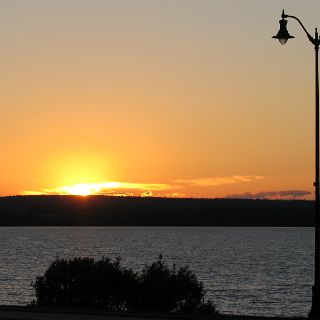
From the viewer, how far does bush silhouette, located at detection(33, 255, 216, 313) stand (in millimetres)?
Result: 35625

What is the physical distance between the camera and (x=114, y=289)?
3619cm

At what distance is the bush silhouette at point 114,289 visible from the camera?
3562cm

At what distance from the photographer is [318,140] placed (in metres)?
29.4

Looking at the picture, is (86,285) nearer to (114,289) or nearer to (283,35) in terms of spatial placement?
(114,289)

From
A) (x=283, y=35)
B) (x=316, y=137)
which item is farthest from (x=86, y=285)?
(x=283, y=35)

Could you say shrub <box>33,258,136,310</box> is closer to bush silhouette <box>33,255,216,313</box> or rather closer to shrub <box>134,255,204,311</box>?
bush silhouette <box>33,255,216,313</box>

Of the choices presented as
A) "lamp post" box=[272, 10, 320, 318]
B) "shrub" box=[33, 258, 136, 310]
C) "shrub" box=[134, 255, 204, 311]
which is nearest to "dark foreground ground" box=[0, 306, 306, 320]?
"lamp post" box=[272, 10, 320, 318]

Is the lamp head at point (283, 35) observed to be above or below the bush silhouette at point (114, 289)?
above

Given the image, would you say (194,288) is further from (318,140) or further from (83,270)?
(318,140)

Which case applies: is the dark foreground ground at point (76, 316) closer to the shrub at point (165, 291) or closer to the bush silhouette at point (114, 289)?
the bush silhouette at point (114, 289)

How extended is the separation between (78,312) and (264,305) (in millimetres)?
46758

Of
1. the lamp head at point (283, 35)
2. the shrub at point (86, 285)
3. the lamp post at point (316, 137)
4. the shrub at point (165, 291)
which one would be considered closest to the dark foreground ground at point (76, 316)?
the lamp post at point (316, 137)

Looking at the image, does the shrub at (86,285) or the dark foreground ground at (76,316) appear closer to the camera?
the dark foreground ground at (76,316)

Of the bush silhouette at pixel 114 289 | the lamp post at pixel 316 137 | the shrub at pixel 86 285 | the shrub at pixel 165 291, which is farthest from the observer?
the shrub at pixel 165 291
